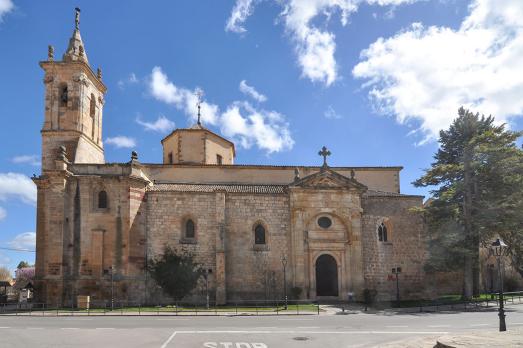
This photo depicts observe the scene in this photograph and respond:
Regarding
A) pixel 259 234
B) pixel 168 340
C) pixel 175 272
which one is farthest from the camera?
pixel 259 234

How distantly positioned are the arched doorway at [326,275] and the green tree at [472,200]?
6.64 metres

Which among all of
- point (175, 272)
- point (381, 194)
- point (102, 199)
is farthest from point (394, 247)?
point (102, 199)

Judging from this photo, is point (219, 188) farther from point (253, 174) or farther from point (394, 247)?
point (394, 247)

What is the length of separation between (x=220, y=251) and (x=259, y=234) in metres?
3.29

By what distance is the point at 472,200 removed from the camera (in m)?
32.6

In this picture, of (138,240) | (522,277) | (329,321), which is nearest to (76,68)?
(138,240)

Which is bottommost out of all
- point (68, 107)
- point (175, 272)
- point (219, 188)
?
point (175, 272)

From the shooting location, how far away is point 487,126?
119 ft

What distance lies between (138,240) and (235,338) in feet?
57.8

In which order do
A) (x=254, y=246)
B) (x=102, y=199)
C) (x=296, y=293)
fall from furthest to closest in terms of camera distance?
(x=254, y=246) < (x=296, y=293) < (x=102, y=199)

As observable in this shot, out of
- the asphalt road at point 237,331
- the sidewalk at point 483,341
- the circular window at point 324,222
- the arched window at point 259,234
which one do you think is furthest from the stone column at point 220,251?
the sidewalk at point 483,341

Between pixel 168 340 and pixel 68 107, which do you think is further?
pixel 68 107

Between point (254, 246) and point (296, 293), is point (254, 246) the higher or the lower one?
the higher one

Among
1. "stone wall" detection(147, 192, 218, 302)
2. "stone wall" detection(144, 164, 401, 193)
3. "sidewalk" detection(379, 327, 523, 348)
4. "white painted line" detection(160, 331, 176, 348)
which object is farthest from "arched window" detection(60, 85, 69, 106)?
"sidewalk" detection(379, 327, 523, 348)
